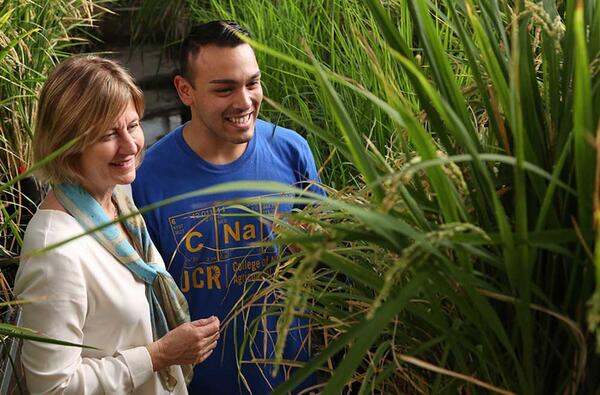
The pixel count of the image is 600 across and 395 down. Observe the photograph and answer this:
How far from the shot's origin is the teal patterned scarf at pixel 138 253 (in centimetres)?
231

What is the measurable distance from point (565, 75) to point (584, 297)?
1.06 feet

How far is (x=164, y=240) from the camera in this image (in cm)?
277

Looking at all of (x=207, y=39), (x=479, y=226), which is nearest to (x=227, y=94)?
(x=207, y=39)

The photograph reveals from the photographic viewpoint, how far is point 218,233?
8.96 feet

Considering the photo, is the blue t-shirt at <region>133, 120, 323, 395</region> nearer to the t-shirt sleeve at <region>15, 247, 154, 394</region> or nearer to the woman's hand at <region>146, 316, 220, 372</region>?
the woman's hand at <region>146, 316, 220, 372</region>

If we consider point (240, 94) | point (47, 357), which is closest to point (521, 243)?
point (47, 357)

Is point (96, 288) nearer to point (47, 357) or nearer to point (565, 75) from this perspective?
point (47, 357)

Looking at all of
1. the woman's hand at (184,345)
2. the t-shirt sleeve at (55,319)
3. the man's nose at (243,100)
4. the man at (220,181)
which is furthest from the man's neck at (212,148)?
the t-shirt sleeve at (55,319)

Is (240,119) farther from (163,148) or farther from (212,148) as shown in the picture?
(163,148)

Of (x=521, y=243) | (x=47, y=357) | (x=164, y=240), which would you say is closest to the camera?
(x=521, y=243)

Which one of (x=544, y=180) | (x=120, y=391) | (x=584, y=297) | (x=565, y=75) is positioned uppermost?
(x=565, y=75)

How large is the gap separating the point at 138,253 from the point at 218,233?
301 millimetres

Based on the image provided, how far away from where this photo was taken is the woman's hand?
2.35 metres

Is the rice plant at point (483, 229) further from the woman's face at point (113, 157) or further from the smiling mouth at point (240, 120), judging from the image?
the smiling mouth at point (240, 120)
